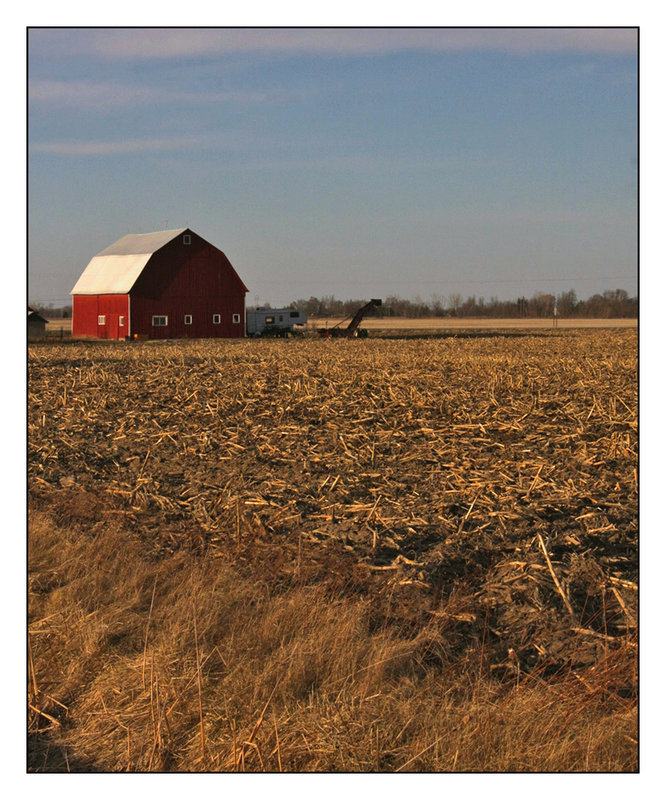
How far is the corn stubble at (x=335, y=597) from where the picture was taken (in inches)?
168

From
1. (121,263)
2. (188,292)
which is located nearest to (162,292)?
(188,292)

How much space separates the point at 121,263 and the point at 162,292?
454 cm

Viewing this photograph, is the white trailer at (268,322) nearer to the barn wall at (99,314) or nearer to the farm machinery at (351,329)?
the farm machinery at (351,329)

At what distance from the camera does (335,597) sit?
639 centimetres

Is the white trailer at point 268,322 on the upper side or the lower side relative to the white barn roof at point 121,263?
lower

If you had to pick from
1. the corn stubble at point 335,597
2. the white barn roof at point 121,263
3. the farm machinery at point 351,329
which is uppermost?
the white barn roof at point 121,263

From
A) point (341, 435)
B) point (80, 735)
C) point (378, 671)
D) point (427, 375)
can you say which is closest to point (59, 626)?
point (80, 735)

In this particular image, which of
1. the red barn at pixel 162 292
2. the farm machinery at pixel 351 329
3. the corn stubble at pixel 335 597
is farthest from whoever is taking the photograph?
the farm machinery at pixel 351 329

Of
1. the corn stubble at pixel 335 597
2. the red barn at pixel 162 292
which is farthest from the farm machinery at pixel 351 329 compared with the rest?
the corn stubble at pixel 335 597

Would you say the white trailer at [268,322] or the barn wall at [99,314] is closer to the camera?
the barn wall at [99,314]

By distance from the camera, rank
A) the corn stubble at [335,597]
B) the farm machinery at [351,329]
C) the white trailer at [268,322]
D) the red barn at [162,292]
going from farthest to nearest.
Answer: the white trailer at [268,322] < the farm machinery at [351,329] < the red barn at [162,292] < the corn stubble at [335,597]

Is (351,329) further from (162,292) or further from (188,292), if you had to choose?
(162,292)

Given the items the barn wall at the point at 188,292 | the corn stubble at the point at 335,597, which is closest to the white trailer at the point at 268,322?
the barn wall at the point at 188,292
